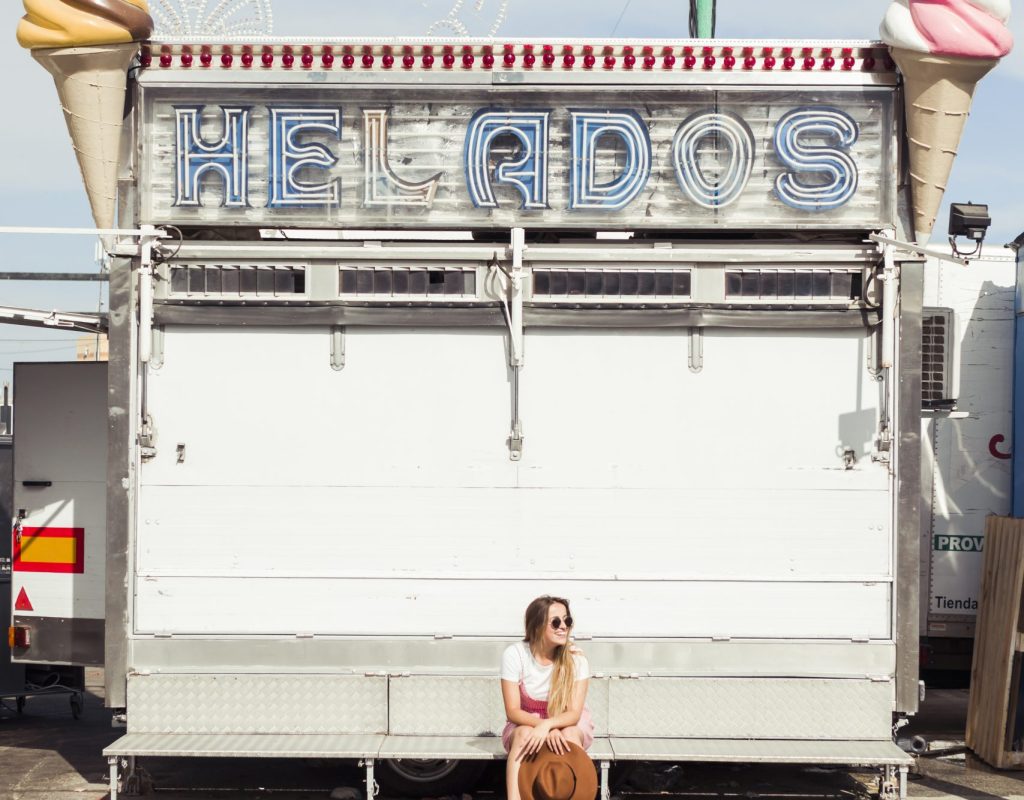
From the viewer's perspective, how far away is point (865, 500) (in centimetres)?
834

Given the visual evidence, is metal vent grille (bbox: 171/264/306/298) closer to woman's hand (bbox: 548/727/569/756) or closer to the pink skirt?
the pink skirt

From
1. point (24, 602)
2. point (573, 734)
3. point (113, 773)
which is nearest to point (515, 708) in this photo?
point (573, 734)

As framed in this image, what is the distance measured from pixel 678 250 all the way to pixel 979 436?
3.52 metres

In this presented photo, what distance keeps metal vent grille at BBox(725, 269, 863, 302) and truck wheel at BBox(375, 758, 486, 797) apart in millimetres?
3544

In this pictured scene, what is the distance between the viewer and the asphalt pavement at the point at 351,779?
8789mm

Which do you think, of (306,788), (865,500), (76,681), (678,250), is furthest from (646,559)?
(76,681)

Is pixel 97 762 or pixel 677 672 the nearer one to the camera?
pixel 677 672

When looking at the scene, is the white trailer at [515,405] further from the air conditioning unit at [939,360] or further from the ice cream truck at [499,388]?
the air conditioning unit at [939,360]

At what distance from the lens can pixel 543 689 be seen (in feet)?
23.5

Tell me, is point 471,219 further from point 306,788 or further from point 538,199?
point 306,788

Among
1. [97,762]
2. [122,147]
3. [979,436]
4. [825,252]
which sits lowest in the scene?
[97,762]

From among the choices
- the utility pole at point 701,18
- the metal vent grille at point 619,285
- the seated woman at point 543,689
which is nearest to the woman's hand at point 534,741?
the seated woman at point 543,689

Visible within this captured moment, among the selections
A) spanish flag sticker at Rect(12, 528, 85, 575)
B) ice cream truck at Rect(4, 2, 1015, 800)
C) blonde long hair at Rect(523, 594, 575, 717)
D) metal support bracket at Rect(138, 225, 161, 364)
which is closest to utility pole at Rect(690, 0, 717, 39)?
ice cream truck at Rect(4, 2, 1015, 800)

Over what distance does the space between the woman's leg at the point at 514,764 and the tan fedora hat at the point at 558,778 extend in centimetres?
6
